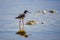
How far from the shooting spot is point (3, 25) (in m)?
1.57

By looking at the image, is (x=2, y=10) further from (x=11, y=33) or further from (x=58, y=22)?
(x=58, y=22)

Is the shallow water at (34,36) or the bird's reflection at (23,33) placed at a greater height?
the bird's reflection at (23,33)

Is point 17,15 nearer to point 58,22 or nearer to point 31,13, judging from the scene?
point 31,13

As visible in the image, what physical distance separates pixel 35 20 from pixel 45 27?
0.08m

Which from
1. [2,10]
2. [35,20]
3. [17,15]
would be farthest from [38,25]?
[2,10]

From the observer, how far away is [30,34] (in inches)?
61.3

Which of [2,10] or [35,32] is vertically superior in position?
[2,10]

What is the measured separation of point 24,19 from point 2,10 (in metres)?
0.16

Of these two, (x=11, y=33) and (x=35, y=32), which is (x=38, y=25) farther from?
(x=11, y=33)

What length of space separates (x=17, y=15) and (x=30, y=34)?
0.49 ft

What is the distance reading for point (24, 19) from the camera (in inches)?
61.1

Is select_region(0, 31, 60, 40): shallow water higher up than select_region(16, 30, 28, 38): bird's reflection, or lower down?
lower down

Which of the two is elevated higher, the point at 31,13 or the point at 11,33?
the point at 31,13

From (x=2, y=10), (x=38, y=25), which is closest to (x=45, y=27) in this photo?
(x=38, y=25)
